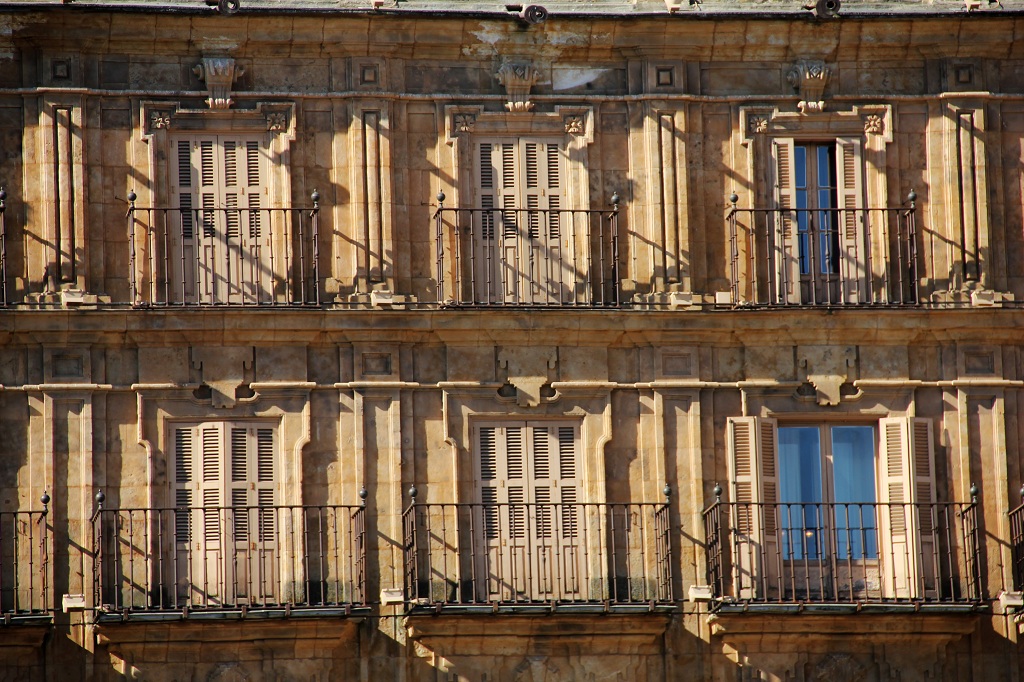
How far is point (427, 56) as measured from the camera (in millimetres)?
26188

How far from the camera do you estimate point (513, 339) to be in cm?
2567

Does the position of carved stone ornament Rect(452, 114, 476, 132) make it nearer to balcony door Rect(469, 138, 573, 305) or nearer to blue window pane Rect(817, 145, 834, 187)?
balcony door Rect(469, 138, 573, 305)

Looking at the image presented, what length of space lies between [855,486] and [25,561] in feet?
29.1

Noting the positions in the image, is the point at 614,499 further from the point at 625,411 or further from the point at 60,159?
the point at 60,159

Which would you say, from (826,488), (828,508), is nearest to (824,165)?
(826,488)

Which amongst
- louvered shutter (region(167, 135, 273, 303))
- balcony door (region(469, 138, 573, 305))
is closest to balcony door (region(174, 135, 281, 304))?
louvered shutter (region(167, 135, 273, 303))

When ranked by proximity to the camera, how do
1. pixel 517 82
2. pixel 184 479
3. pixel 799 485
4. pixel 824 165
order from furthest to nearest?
pixel 824 165 < pixel 517 82 < pixel 799 485 < pixel 184 479

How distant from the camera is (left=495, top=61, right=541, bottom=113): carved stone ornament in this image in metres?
26.2

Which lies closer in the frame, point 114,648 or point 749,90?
point 114,648

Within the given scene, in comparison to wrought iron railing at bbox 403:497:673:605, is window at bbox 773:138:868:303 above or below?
above

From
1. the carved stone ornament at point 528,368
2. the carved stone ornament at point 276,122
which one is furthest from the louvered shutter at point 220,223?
the carved stone ornament at point 528,368

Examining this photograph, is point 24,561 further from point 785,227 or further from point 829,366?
point 785,227

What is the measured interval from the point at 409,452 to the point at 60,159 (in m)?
4.85

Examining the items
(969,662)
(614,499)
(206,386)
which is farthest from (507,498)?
(969,662)
